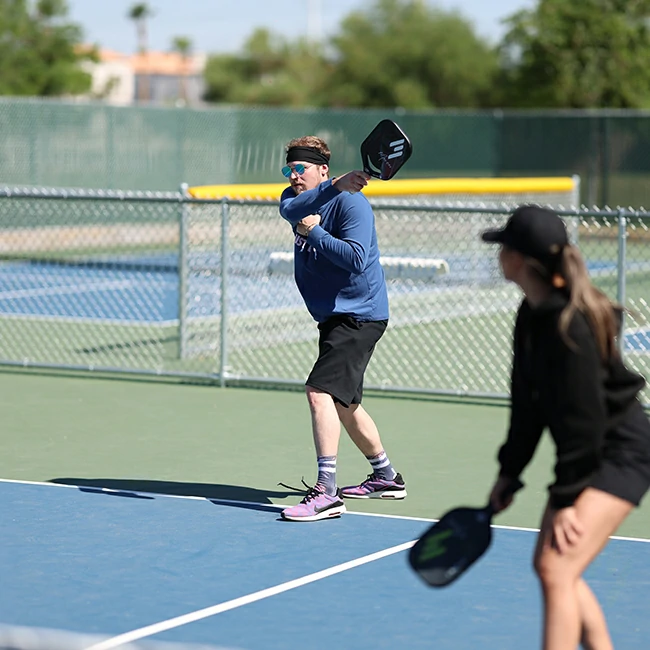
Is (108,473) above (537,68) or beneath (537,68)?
beneath

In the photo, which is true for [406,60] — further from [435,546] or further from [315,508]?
[435,546]

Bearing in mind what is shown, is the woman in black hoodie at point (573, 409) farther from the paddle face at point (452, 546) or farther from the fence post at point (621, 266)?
the fence post at point (621, 266)

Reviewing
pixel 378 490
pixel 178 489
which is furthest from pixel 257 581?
pixel 178 489

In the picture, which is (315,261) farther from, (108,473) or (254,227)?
(254,227)

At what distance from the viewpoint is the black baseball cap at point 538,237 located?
14.1ft

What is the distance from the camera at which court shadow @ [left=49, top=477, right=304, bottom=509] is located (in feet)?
Answer: 25.9

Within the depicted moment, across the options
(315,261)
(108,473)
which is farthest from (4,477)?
(315,261)

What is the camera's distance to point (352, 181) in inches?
273

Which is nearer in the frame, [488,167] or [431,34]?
[488,167]

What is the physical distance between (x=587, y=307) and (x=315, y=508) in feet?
11.1

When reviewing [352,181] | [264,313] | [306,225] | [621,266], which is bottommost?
[264,313]

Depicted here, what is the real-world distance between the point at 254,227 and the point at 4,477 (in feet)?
19.0

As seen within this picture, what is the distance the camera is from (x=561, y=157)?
2877cm

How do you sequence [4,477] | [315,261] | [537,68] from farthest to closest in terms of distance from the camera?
[537,68], [4,477], [315,261]
